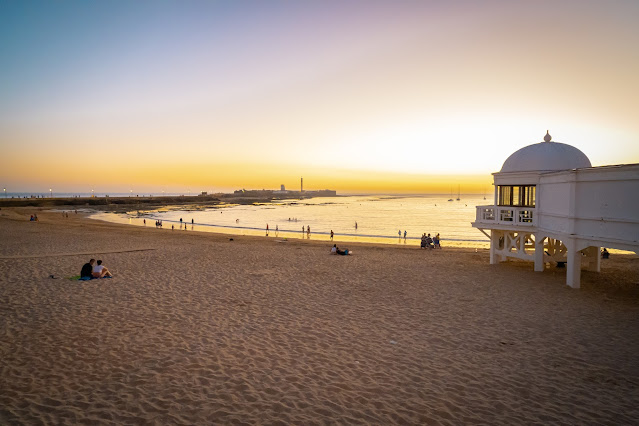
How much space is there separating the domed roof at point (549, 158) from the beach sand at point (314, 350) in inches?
203

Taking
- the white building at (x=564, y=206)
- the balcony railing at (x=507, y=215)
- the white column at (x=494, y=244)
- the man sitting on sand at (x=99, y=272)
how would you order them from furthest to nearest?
1. the white column at (x=494, y=244)
2. the balcony railing at (x=507, y=215)
3. the man sitting on sand at (x=99, y=272)
4. the white building at (x=564, y=206)

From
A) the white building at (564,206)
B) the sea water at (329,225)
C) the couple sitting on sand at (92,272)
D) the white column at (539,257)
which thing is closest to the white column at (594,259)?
the white building at (564,206)

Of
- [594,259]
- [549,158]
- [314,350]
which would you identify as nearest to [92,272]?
[314,350]

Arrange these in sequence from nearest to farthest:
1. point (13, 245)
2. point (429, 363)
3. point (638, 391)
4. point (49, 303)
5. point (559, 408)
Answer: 1. point (559, 408)
2. point (638, 391)
3. point (429, 363)
4. point (49, 303)
5. point (13, 245)

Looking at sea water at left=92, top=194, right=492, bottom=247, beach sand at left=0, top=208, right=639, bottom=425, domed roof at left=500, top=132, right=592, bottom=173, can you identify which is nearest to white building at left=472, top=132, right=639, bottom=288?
domed roof at left=500, top=132, right=592, bottom=173

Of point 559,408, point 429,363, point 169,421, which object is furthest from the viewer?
point 429,363

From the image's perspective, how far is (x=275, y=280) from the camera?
15.0 m

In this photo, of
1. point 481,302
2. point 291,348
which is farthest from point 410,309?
point 291,348

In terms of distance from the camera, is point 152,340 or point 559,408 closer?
point 559,408

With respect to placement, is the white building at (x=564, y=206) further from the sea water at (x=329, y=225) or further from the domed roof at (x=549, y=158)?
the sea water at (x=329, y=225)

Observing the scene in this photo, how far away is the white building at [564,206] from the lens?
10625mm

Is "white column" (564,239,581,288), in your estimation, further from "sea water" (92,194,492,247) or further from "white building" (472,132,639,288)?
"sea water" (92,194,492,247)

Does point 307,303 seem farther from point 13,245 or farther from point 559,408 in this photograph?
point 13,245

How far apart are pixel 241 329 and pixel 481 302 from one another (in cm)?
823
